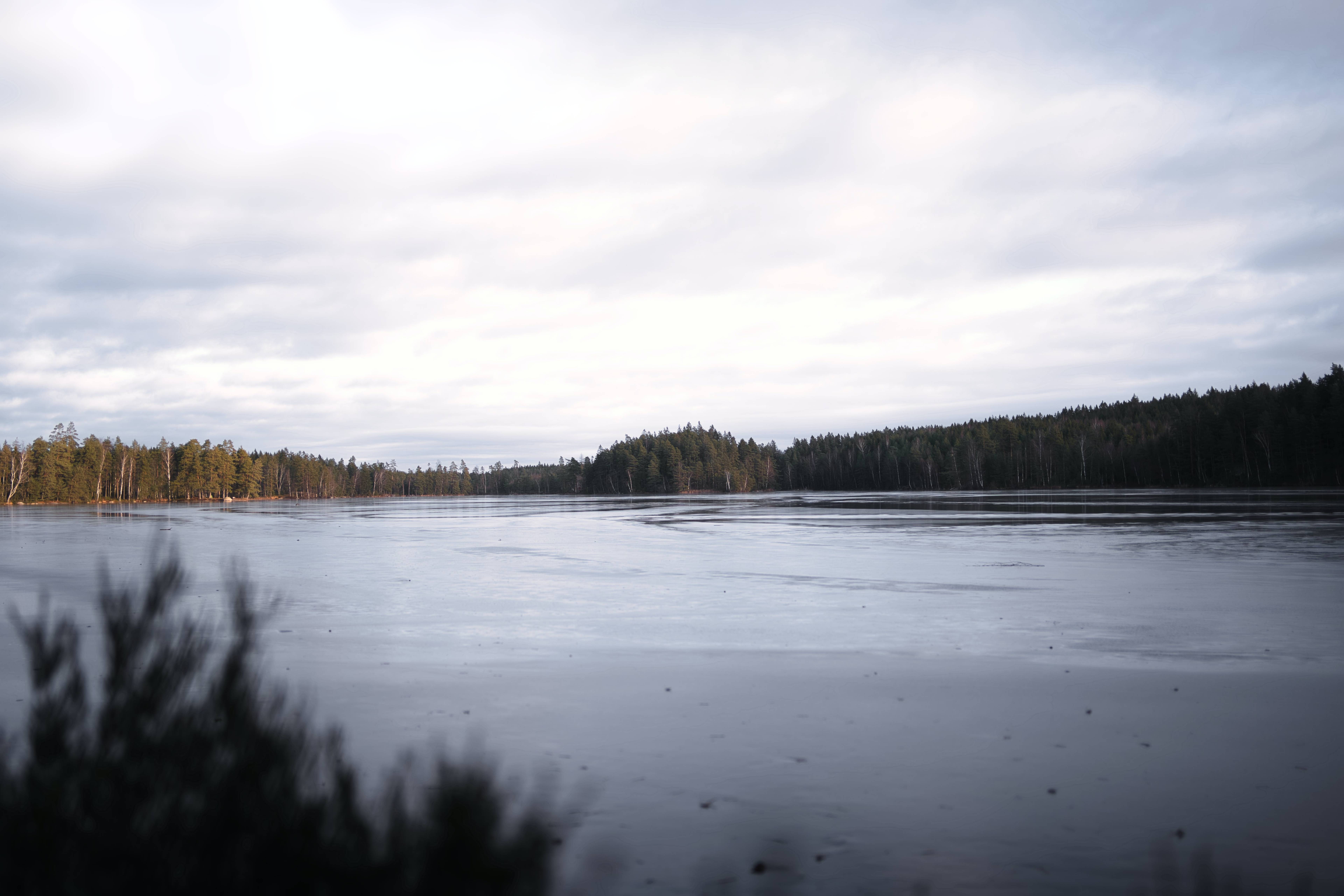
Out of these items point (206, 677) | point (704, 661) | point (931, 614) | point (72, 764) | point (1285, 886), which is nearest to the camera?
point (72, 764)

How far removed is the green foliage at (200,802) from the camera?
2.43 metres

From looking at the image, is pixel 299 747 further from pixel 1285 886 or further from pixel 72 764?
pixel 1285 886

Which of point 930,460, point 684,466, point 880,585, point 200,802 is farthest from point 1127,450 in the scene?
point 200,802

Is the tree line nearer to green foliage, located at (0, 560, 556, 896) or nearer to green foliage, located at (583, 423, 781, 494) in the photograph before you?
green foliage, located at (583, 423, 781, 494)

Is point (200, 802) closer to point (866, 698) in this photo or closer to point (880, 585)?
point (866, 698)

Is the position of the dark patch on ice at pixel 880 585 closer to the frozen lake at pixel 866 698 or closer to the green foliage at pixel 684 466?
the frozen lake at pixel 866 698

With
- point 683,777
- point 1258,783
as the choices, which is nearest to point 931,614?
point 1258,783

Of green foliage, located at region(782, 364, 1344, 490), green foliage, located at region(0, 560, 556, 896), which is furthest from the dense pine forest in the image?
green foliage, located at region(0, 560, 556, 896)

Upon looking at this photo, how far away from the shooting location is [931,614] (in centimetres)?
1267

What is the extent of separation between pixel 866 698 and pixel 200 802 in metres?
6.32

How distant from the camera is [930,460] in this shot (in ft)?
488

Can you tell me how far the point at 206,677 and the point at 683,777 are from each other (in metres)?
5.46

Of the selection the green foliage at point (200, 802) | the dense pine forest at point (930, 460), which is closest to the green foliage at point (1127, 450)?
the dense pine forest at point (930, 460)

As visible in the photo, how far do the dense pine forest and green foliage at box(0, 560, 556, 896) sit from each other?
104517 millimetres
